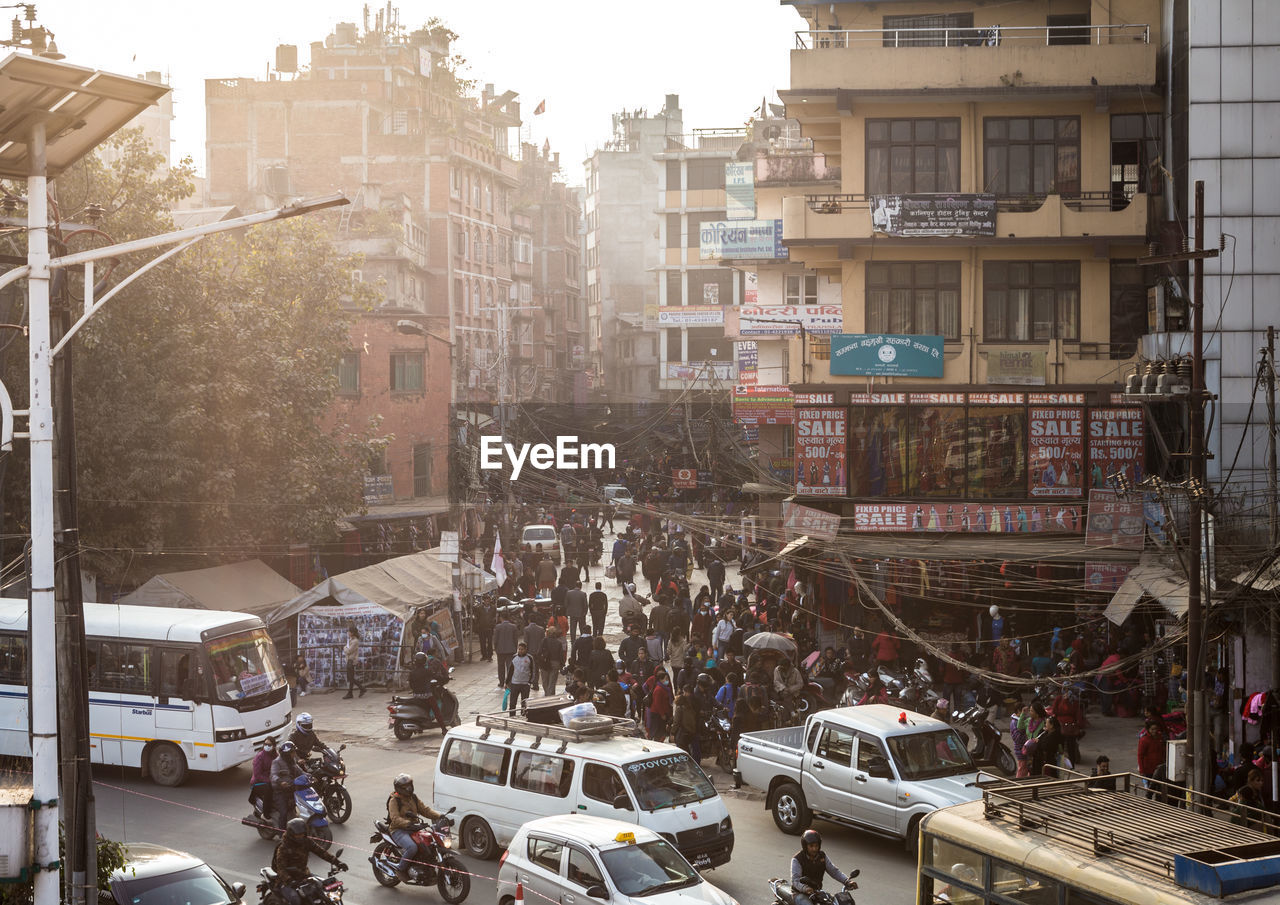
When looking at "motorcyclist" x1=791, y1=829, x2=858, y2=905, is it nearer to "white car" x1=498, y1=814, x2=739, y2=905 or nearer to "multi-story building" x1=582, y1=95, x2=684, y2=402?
"white car" x1=498, y1=814, x2=739, y2=905

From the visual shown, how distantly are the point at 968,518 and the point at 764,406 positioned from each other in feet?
57.6

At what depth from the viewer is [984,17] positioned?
2659 centimetres

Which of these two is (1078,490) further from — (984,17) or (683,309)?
(683,309)

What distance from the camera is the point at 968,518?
23812 mm

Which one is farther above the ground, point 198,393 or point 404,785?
point 198,393

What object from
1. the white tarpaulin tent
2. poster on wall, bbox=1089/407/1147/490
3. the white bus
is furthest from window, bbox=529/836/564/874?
poster on wall, bbox=1089/407/1147/490

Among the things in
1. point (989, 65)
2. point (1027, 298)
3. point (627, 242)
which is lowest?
point (1027, 298)

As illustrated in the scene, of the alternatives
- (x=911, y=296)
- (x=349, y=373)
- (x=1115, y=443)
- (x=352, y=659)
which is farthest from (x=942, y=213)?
(x=349, y=373)

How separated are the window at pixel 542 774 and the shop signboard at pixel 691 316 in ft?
163

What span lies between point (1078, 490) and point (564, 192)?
2727 inches

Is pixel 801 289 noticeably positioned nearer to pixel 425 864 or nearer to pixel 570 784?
pixel 570 784

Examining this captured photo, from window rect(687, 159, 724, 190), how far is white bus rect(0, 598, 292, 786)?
169ft

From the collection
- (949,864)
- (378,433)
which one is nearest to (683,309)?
(378,433)

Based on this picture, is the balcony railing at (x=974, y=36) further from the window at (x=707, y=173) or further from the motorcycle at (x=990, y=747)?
the window at (x=707, y=173)
